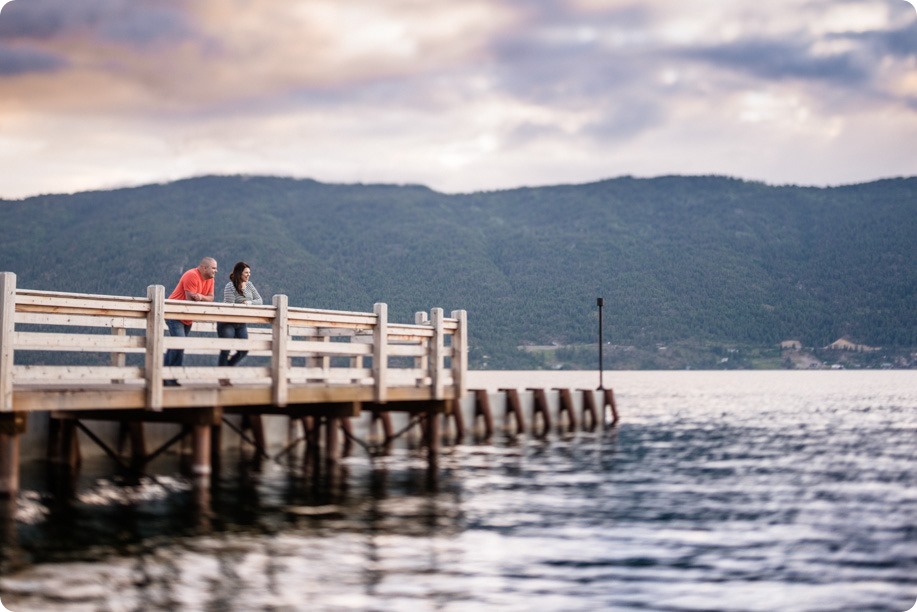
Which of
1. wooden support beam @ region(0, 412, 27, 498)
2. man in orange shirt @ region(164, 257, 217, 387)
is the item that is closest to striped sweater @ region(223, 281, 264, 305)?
man in orange shirt @ region(164, 257, 217, 387)

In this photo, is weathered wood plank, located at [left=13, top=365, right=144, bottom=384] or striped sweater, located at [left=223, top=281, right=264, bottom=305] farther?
striped sweater, located at [left=223, top=281, right=264, bottom=305]

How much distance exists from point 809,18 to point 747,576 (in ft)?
84.9

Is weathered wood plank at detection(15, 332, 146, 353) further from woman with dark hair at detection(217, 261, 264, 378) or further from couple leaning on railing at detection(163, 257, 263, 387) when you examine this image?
woman with dark hair at detection(217, 261, 264, 378)

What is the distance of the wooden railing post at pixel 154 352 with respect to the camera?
16109 millimetres

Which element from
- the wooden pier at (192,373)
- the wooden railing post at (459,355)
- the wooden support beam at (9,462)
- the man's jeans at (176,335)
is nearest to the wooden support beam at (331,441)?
the wooden pier at (192,373)

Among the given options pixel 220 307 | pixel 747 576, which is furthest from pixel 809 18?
pixel 747 576

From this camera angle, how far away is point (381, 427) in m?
29.3

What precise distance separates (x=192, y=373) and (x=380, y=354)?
4059 millimetres

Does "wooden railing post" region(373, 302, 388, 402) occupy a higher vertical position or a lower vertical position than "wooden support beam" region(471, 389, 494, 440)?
higher

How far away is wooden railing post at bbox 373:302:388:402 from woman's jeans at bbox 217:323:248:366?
7.32 ft

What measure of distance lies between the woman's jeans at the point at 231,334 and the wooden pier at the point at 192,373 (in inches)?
16.6

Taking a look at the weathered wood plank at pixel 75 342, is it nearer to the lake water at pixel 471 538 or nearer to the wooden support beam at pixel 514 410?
the lake water at pixel 471 538

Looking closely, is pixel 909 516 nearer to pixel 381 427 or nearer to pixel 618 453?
pixel 618 453

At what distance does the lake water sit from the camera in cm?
1114
